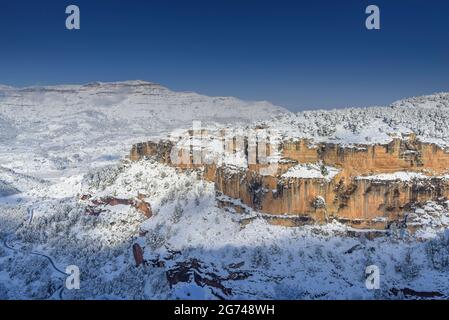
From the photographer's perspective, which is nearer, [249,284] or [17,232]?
[249,284]

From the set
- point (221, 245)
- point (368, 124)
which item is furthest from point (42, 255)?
point (368, 124)

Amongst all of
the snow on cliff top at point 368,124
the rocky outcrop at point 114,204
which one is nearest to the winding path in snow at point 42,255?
the rocky outcrop at point 114,204

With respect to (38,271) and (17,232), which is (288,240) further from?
(17,232)

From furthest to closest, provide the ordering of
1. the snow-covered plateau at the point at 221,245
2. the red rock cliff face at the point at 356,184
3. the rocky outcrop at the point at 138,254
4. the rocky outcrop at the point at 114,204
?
the rocky outcrop at the point at 114,204
the rocky outcrop at the point at 138,254
the red rock cliff face at the point at 356,184
the snow-covered plateau at the point at 221,245

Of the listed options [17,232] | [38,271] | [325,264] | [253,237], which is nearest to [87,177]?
[17,232]

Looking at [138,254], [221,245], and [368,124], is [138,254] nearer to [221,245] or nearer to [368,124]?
[221,245]

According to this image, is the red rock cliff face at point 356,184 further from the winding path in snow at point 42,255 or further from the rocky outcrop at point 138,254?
the winding path in snow at point 42,255

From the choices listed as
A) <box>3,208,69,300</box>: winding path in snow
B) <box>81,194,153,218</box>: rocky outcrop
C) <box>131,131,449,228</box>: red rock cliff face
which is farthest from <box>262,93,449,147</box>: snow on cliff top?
<box>3,208,69,300</box>: winding path in snow

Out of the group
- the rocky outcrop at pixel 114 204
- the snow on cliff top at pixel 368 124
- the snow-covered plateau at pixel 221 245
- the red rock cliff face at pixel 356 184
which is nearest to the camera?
the snow-covered plateau at pixel 221 245

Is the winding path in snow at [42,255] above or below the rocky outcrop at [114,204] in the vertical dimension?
→ below
